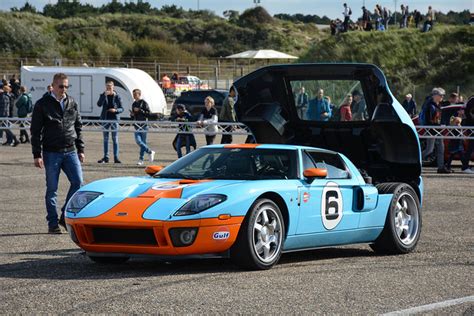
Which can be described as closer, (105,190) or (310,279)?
(310,279)

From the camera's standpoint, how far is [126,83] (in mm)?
42969

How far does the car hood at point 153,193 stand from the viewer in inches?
355

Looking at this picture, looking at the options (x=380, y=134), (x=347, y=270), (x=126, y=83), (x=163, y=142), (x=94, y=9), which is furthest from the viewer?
(x=94, y=9)

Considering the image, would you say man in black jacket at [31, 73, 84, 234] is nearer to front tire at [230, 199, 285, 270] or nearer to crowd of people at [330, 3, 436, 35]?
front tire at [230, 199, 285, 270]

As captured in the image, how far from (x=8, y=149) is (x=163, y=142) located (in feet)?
21.3

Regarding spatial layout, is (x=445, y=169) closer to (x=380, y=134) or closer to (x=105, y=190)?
(x=380, y=134)

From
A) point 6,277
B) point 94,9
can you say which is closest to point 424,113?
point 6,277

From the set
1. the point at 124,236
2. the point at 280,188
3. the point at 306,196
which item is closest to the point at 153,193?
the point at 124,236

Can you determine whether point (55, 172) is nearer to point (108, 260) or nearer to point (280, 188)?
point (108, 260)

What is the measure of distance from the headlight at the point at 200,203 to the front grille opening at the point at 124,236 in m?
0.31

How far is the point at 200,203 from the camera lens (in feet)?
29.6

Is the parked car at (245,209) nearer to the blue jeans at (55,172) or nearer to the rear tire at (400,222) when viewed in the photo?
the rear tire at (400,222)

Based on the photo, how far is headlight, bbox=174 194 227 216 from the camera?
8953 mm

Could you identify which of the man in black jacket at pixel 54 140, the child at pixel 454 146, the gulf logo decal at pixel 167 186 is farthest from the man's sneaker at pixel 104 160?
the gulf logo decal at pixel 167 186
